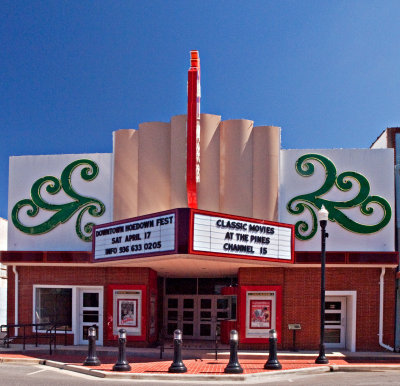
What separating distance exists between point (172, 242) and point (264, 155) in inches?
210

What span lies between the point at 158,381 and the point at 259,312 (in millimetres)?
6073

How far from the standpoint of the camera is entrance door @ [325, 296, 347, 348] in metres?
19.5

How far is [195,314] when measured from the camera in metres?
24.0

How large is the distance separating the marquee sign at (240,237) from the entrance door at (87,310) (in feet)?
19.2

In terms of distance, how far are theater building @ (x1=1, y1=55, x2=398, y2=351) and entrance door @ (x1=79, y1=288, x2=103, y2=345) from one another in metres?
0.04

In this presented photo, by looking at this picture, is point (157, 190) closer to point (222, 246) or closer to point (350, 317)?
point (222, 246)

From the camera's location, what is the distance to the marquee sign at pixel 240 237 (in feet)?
51.8

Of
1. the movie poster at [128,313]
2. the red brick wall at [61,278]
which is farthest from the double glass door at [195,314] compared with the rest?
the red brick wall at [61,278]

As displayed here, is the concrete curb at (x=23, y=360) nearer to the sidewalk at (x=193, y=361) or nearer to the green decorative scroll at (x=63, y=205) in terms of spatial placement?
the sidewalk at (x=193, y=361)

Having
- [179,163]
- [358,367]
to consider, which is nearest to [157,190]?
[179,163]

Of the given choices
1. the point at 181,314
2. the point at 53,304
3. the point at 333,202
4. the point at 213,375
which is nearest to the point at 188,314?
the point at 181,314

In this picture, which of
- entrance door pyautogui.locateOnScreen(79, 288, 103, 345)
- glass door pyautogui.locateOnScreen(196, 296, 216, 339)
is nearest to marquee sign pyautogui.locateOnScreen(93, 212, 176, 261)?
entrance door pyautogui.locateOnScreen(79, 288, 103, 345)

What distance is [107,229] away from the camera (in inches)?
731

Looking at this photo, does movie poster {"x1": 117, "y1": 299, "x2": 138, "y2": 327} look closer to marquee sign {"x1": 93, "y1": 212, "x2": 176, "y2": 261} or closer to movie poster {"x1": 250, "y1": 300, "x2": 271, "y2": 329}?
marquee sign {"x1": 93, "y1": 212, "x2": 176, "y2": 261}
